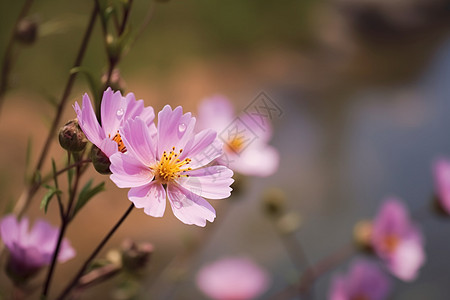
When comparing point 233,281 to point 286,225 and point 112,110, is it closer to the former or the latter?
point 286,225

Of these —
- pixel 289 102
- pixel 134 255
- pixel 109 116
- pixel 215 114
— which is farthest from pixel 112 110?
pixel 289 102

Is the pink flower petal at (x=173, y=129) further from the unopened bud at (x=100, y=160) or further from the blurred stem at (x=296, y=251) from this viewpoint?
the blurred stem at (x=296, y=251)

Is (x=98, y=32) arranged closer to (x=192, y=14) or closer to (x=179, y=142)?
(x=192, y=14)

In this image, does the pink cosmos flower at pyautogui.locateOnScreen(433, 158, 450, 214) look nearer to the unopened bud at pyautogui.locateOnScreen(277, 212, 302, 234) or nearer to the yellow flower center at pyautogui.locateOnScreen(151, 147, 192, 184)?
the unopened bud at pyautogui.locateOnScreen(277, 212, 302, 234)

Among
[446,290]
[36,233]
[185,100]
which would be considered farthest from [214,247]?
[36,233]

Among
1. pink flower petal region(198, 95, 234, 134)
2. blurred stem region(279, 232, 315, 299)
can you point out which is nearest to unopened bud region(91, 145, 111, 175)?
pink flower petal region(198, 95, 234, 134)

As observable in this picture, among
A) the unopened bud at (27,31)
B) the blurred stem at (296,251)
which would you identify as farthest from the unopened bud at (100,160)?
the blurred stem at (296,251)
